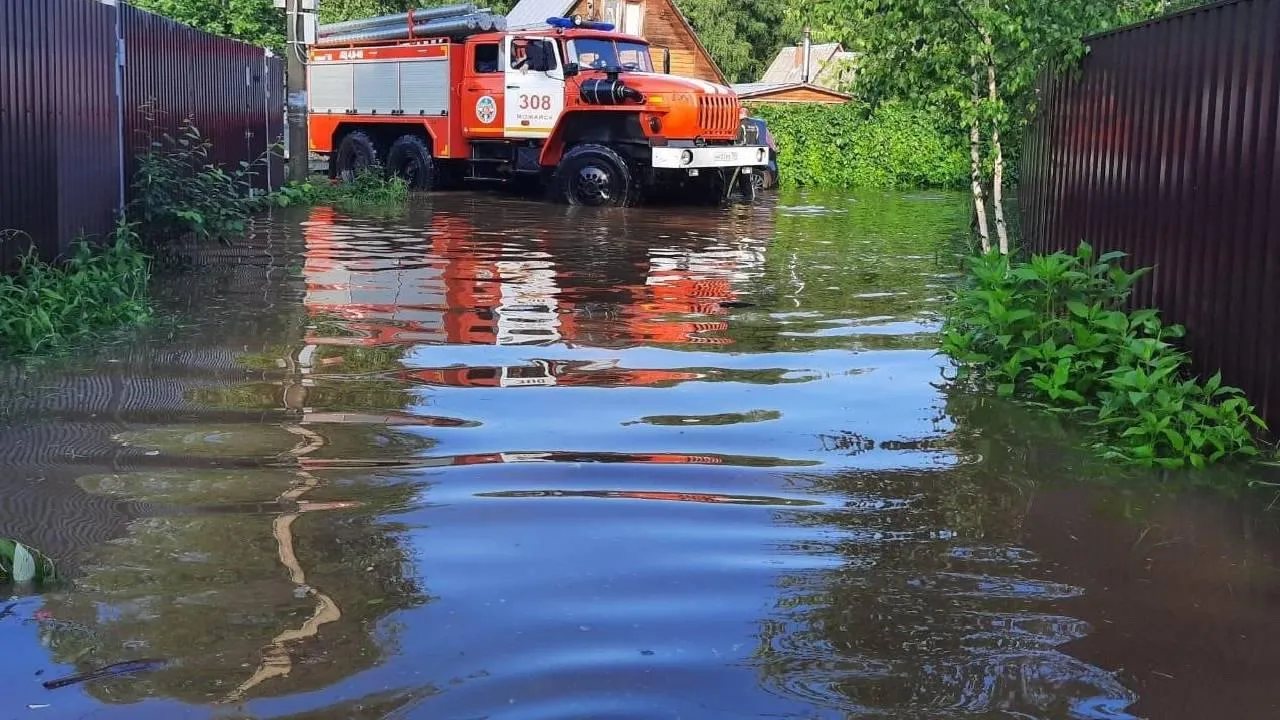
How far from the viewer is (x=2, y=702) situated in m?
3.53

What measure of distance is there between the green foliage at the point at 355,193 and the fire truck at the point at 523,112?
65.6 inches

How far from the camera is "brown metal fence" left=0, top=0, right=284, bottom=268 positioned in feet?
29.9

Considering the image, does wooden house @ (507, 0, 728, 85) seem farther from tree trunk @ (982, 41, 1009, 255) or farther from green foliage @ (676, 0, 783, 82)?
tree trunk @ (982, 41, 1009, 255)

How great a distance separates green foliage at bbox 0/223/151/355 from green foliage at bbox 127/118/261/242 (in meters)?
1.20

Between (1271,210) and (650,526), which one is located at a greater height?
(1271,210)

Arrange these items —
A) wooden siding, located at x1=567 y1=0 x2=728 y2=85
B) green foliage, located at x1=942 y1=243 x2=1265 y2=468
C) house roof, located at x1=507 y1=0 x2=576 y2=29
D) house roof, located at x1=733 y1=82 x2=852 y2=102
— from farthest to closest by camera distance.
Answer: wooden siding, located at x1=567 y1=0 x2=728 y2=85, house roof, located at x1=507 y1=0 x2=576 y2=29, house roof, located at x1=733 y1=82 x2=852 y2=102, green foliage, located at x1=942 y1=243 x2=1265 y2=468

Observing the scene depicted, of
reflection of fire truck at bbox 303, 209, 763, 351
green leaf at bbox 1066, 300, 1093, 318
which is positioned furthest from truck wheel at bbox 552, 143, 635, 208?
green leaf at bbox 1066, 300, 1093, 318

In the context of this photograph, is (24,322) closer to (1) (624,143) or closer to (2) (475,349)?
(2) (475,349)

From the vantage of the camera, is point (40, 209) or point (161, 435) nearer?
point (161, 435)

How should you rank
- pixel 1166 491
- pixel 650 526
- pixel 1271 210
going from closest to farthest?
pixel 650 526 < pixel 1166 491 < pixel 1271 210

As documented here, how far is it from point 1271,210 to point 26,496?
17.1ft

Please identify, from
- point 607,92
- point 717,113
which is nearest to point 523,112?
point 607,92

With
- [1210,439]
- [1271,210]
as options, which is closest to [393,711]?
[1210,439]

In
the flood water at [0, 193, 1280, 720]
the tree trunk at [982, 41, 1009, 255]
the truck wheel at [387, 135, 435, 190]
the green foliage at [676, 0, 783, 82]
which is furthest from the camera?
the green foliage at [676, 0, 783, 82]
